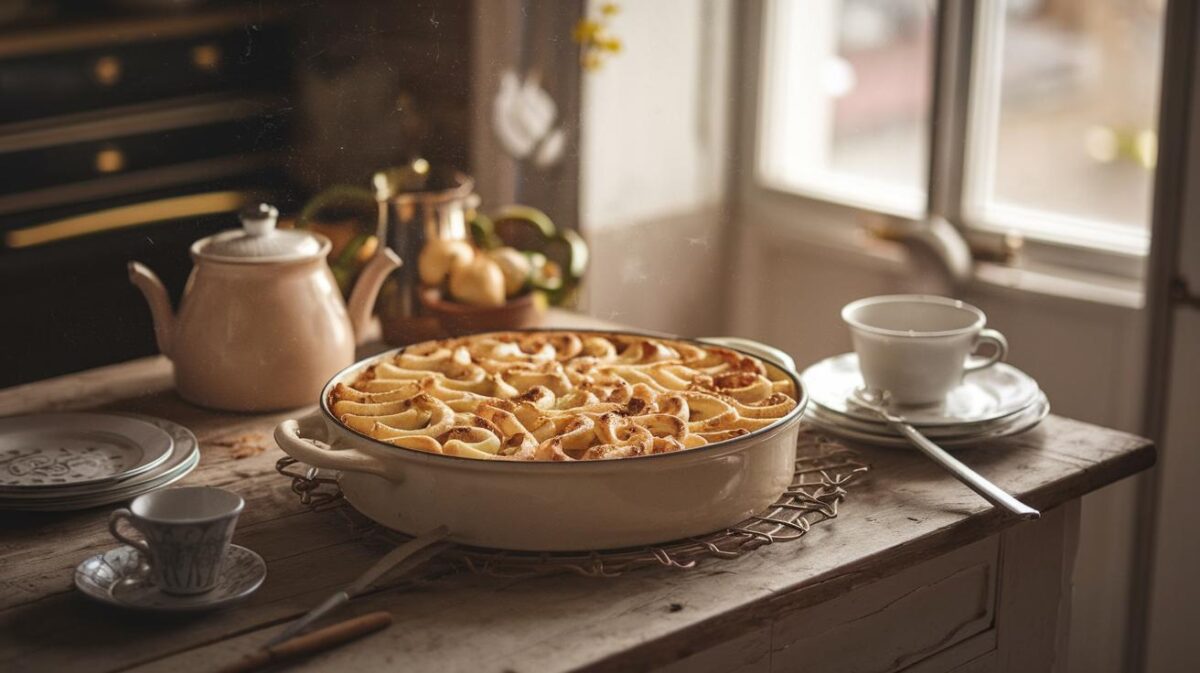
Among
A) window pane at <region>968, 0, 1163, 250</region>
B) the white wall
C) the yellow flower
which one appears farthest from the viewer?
the white wall

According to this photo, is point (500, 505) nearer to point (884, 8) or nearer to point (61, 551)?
point (61, 551)

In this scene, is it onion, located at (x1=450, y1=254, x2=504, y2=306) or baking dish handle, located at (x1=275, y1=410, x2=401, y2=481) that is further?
onion, located at (x1=450, y1=254, x2=504, y2=306)

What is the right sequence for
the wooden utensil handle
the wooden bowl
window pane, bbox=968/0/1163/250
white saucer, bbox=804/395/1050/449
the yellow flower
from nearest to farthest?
the wooden utensil handle < white saucer, bbox=804/395/1050/449 < the wooden bowl < window pane, bbox=968/0/1163/250 < the yellow flower

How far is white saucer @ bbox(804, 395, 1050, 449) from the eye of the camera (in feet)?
4.02

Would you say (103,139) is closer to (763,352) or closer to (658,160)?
(658,160)

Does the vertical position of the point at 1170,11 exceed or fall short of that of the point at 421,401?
it exceeds it

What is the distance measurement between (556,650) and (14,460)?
566 mm

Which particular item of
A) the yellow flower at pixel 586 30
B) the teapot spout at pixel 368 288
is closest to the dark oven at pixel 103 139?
the yellow flower at pixel 586 30

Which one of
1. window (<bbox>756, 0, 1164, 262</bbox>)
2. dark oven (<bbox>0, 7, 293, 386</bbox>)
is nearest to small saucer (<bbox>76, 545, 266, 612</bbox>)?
dark oven (<bbox>0, 7, 293, 386</bbox>)

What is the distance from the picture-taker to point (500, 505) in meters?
0.97

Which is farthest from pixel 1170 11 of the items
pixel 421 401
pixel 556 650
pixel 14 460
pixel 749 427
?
pixel 14 460

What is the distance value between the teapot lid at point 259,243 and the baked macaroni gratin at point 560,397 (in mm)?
152

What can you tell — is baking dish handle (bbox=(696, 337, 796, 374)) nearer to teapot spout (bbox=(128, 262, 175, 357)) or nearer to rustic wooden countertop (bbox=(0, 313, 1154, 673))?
rustic wooden countertop (bbox=(0, 313, 1154, 673))

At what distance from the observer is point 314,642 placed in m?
0.86
